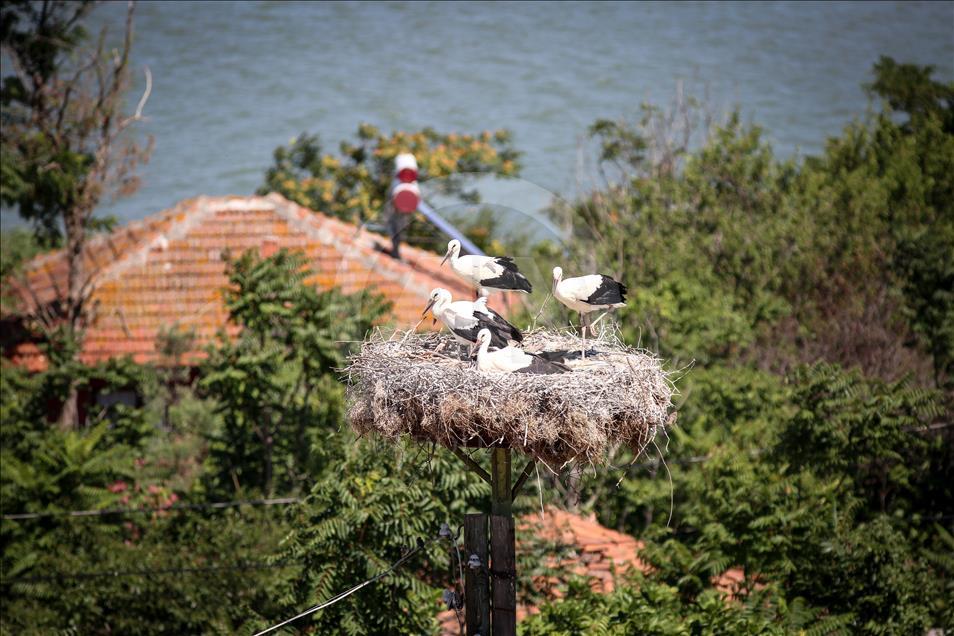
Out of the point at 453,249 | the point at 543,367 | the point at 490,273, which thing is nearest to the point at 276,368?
the point at 453,249

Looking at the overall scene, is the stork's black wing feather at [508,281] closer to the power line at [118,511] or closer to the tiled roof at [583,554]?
the tiled roof at [583,554]

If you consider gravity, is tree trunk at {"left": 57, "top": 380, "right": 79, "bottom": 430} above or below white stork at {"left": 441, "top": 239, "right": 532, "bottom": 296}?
below

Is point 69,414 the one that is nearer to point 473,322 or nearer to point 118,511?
point 118,511

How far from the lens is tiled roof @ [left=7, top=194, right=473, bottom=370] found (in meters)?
17.6

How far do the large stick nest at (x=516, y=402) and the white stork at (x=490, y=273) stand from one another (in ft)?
1.27

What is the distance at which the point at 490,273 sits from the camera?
6.26 metres

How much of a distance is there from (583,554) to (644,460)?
82.8 inches

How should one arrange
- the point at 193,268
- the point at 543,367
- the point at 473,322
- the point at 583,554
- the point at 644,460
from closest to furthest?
the point at 543,367 → the point at 473,322 → the point at 583,554 → the point at 644,460 → the point at 193,268

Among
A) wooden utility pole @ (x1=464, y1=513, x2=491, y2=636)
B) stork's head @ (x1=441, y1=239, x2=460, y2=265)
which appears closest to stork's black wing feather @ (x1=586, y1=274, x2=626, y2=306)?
stork's head @ (x1=441, y1=239, x2=460, y2=265)

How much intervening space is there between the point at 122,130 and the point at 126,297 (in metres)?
2.86

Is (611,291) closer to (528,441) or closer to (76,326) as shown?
(528,441)

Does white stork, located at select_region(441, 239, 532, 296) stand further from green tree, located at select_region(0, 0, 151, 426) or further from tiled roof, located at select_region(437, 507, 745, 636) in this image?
green tree, located at select_region(0, 0, 151, 426)

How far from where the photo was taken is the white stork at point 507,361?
564cm

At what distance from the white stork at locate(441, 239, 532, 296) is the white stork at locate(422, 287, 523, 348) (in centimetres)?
12
